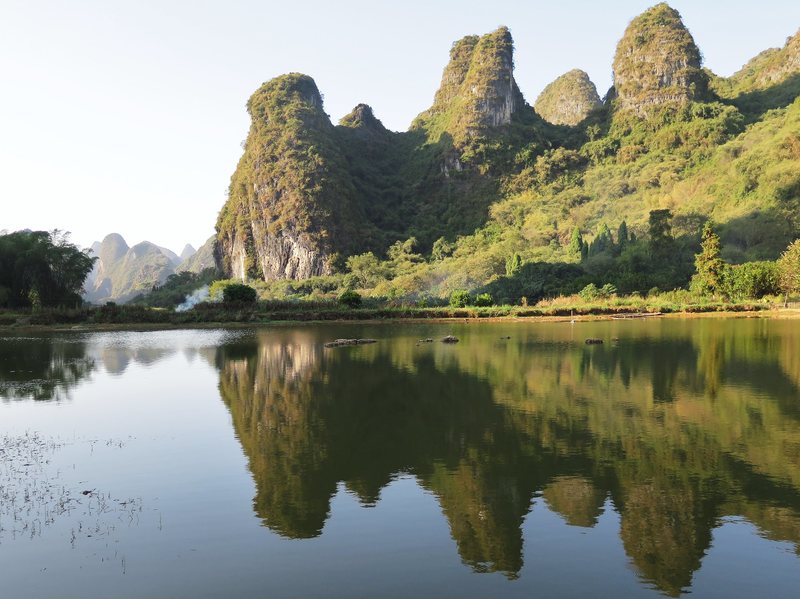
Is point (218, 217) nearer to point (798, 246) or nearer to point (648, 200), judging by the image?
point (648, 200)

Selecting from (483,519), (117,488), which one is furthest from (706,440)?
(117,488)

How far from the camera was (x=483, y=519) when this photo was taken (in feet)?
29.6

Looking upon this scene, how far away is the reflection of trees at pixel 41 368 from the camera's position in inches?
821

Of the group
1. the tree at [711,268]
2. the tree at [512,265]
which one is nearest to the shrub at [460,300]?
the tree at [711,268]

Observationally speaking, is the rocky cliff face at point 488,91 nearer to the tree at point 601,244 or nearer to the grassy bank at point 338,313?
the tree at point 601,244

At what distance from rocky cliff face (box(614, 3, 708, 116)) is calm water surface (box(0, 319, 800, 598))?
397ft

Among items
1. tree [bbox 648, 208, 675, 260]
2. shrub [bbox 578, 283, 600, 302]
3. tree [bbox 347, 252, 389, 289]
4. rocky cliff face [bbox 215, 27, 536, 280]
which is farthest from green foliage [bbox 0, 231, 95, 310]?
rocky cliff face [bbox 215, 27, 536, 280]

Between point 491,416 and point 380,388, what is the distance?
505cm

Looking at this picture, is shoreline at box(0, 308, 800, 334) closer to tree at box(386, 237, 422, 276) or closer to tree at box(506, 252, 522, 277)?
tree at box(506, 252, 522, 277)

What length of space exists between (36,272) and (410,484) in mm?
61394

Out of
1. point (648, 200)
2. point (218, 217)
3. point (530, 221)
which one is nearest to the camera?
point (648, 200)

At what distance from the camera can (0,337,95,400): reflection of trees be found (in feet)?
68.4

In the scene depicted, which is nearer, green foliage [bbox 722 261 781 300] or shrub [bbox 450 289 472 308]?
green foliage [bbox 722 261 781 300]

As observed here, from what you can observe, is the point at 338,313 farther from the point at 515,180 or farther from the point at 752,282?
the point at 515,180
